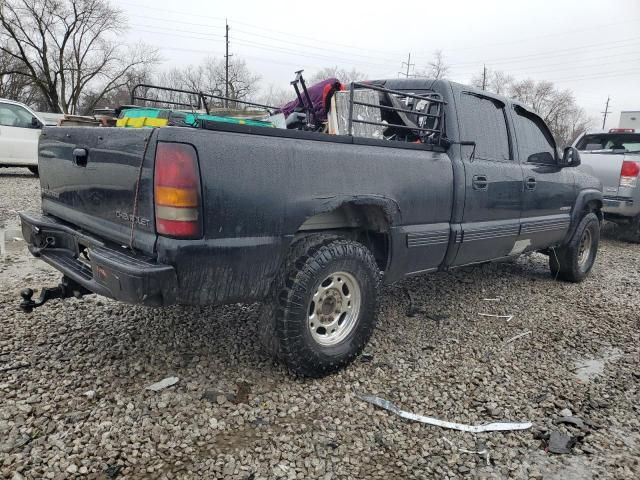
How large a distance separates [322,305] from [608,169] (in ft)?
23.1

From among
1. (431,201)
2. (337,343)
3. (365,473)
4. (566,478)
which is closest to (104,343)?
(337,343)

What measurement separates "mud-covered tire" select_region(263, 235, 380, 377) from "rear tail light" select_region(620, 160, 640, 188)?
21.5 ft

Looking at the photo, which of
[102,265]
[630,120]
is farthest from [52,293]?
[630,120]

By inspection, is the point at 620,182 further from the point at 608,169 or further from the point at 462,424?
the point at 462,424

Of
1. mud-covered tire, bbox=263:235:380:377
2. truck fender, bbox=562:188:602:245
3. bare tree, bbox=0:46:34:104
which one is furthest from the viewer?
bare tree, bbox=0:46:34:104

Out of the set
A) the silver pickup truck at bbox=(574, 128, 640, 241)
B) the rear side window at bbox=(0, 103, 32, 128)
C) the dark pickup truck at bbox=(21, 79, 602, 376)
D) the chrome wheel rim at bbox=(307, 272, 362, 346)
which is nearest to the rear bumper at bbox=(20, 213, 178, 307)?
the dark pickup truck at bbox=(21, 79, 602, 376)

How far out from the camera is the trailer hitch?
2895 mm

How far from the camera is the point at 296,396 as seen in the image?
276cm

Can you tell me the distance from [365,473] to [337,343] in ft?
2.97

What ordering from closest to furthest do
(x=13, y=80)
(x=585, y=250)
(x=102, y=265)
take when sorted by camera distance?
(x=102, y=265) < (x=585, y=250) < (x=13, y=80)

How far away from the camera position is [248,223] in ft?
7.95

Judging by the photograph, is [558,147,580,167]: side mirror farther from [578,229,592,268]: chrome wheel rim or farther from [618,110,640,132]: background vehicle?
[618,110,640,132]: background vehicle

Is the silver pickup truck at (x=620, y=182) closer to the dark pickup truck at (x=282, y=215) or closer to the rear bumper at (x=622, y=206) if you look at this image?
the rear bumper at (x=622, y=206)

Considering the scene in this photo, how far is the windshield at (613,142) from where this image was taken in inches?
347
